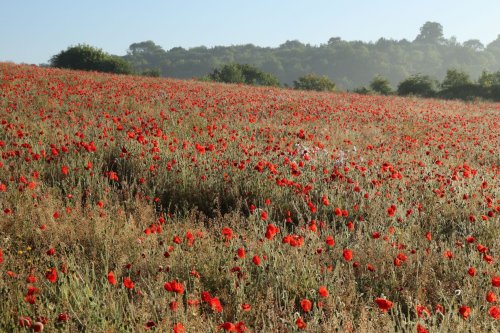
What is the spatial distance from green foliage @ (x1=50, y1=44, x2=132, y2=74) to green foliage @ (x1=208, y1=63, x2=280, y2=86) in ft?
28.8

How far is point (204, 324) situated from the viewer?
2.66 m

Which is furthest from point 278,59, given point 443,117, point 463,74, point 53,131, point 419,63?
point 53,131

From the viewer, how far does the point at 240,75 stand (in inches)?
1629

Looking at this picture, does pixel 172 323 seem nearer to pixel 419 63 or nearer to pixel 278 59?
pixel 278 59

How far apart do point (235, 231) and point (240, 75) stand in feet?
126

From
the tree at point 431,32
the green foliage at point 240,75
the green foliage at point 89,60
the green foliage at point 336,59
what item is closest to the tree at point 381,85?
the green foliage at point 240,75

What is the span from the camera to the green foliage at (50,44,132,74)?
119ft

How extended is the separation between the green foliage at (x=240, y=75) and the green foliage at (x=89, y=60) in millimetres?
8779

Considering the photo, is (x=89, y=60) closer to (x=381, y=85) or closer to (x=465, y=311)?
(x=381, y=85)

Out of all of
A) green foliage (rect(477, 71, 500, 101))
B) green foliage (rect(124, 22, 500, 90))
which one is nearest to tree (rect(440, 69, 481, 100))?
green foliage (rect(477, 71, 500, 101))

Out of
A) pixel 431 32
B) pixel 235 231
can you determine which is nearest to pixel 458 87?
pixel 235 231

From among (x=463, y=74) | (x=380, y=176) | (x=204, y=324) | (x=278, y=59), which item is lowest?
(x=204, y=324)

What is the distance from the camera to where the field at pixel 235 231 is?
267 centimetres

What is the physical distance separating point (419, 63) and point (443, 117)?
455 ft
